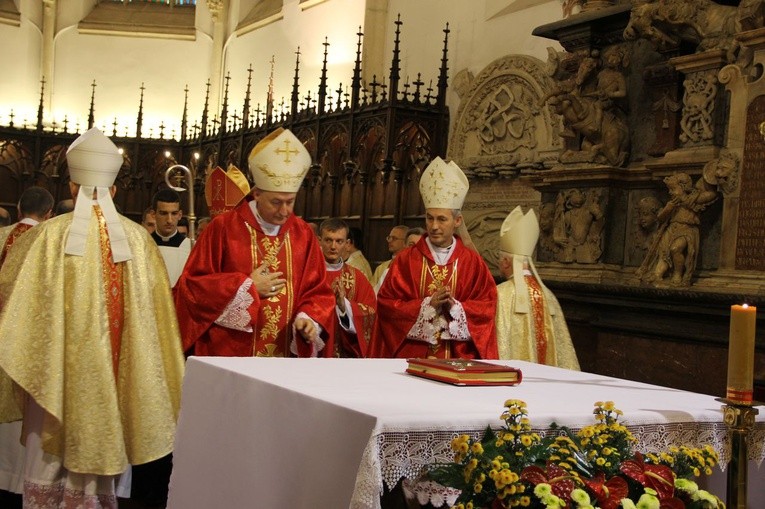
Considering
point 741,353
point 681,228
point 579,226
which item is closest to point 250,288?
point 741,353

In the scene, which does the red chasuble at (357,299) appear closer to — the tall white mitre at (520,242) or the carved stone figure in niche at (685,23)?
the tall white mitre at (520,242)

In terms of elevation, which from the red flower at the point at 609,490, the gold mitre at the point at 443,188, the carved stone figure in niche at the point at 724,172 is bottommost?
the red flower at the point at 609,490

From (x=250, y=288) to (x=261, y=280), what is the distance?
7 cm

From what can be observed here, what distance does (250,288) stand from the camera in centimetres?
494

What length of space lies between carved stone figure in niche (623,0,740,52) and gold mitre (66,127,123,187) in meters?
4.05

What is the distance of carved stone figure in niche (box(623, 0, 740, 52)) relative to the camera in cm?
689

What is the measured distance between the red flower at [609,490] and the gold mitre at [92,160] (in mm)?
2947

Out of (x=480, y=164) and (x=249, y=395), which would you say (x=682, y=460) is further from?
(x=480, y=164)

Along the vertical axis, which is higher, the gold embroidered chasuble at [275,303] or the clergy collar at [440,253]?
the clergy collar at [440,253]

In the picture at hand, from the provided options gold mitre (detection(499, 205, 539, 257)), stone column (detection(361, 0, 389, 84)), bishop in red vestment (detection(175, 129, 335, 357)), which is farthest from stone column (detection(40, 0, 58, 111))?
bishop in red vestment (detection(175, 129, 335, 357))

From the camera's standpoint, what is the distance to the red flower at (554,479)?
7.98ft

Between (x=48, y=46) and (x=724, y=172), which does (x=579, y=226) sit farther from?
(x=48, y=46)

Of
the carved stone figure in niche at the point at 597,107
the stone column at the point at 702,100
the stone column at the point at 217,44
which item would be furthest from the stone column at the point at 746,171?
the stone column at the point at 217,44

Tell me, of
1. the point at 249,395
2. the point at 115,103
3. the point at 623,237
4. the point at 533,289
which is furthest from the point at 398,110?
the point at 115,103
